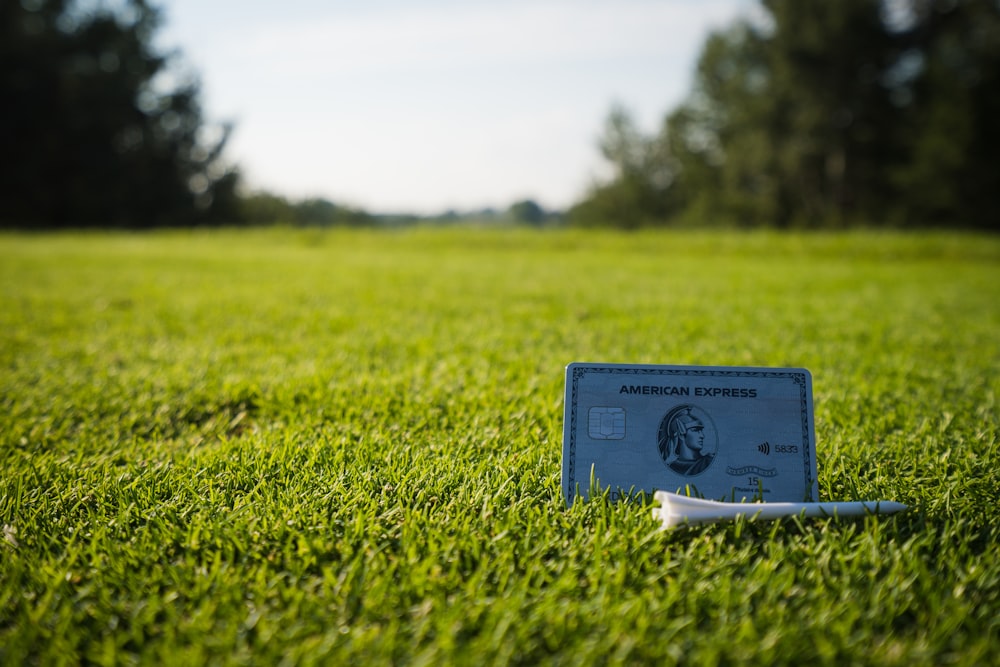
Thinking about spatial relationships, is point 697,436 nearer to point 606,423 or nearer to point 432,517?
point 606,423

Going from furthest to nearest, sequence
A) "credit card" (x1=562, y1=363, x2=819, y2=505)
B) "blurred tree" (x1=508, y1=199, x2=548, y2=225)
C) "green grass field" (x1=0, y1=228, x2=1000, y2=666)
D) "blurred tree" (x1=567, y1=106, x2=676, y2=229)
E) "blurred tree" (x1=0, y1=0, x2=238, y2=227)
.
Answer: "blurred tree" (x1=508, y1=199, x2=548, y2=225) → "blurred tree" (x1=567, y1=106, x2=676, y2=229) → "blurred tree" (x1=0, y1=0, x2=238, y2=227) → "credit card" (x1=562, y1=363, x2=819, y2=505) → "green grass field" (x1=0, y1=228, x2=1000, y2=666)

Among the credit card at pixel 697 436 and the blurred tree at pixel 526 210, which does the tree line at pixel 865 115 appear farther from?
the blurred tree at pixel 526 210

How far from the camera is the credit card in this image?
4.62ft

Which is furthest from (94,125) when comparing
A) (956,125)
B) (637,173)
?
(956,125)

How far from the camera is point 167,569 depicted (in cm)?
120

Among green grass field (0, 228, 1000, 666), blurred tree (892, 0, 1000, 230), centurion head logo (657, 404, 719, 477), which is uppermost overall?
blurred tree (892, 0, 1000, 230)

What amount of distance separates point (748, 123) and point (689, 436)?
33.1 meters

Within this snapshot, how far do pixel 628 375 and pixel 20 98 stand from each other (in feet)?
127

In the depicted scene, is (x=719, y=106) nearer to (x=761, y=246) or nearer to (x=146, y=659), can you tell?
(x=761, y=246)

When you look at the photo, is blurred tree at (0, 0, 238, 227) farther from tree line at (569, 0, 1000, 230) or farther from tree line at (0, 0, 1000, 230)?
tree line at (569, 0, 1000, 230)

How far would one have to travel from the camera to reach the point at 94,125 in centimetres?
3036

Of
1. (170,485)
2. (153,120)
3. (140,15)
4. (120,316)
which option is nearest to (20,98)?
(153,120)

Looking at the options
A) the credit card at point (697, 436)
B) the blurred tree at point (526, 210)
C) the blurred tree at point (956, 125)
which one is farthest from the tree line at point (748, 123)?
the blurred tree at point (526, 210)

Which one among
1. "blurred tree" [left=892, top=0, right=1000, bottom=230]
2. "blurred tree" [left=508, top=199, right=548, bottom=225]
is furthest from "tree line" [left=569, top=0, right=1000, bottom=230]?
"blurred tree" [left=508, top=199, right=548, bottom=225]
